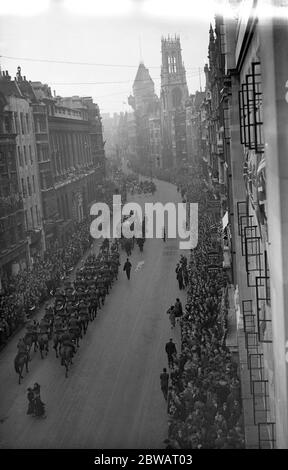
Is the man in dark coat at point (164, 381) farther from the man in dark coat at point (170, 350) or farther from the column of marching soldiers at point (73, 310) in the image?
the column of marching soldiers at point (73, 310)

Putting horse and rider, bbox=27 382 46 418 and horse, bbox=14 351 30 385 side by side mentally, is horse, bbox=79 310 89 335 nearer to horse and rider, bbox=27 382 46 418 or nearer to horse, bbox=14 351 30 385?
horse, bbox=14 351 30 385

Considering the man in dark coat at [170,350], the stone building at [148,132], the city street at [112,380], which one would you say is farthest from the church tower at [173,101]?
the man in dark coat at [170,350]

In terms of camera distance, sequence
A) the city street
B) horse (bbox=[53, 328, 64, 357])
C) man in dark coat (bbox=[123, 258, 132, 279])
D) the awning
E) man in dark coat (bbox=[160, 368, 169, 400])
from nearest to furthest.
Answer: the city street
man in dark coat (bbox=[160, 368, 169, 400])
horse (bbox=[53, 328, 64, 357])
the awning
man in dark coat (bbox=[123, 258, 132, 279])

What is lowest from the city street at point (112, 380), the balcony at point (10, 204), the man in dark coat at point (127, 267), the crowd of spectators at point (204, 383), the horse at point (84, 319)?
the city street at point (112, 380)

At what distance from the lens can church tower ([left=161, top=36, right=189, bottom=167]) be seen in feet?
65.5

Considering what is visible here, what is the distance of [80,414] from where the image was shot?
1518cm

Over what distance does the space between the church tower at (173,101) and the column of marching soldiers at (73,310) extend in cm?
696

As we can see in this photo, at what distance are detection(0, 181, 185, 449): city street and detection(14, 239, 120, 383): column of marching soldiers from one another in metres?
0.33

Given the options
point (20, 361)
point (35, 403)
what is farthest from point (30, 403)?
point (20, 361)

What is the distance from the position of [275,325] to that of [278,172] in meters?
2.11

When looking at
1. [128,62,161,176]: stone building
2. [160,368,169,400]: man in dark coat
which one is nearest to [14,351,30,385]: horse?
[160,368,169,400]: man in dark coat

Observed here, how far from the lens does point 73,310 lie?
21203 mm

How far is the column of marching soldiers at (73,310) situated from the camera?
18464 mm
